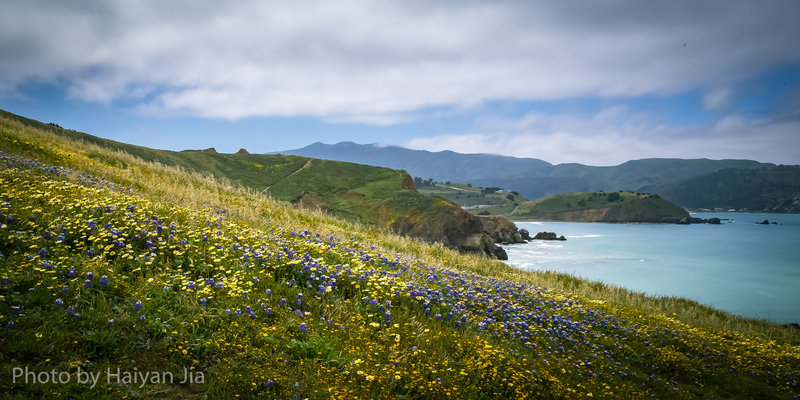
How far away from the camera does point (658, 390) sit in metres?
6.63

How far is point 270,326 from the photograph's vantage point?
17.1ft

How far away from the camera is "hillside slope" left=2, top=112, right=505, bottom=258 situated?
209ft

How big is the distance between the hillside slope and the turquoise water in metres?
14.9

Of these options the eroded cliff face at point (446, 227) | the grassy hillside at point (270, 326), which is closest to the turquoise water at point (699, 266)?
the eroded cliff face at point (446, 227)

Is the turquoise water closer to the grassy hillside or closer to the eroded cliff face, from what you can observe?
the eroded cliff face

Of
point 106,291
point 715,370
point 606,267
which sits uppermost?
point 106,291

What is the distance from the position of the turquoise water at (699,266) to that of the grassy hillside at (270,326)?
27.5m

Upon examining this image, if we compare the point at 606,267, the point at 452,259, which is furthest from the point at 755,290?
the point at 452,259

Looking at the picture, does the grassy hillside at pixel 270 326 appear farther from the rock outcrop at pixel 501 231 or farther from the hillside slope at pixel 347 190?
the rock outcrop at pixel 501 231

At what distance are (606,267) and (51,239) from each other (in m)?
97.3

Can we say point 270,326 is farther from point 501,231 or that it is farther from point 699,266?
point 501,231

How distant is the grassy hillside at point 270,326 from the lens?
412 cm

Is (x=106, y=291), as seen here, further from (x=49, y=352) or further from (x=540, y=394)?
(x=540, y=394)

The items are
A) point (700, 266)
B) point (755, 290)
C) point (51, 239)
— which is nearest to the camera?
point (51, 239)
